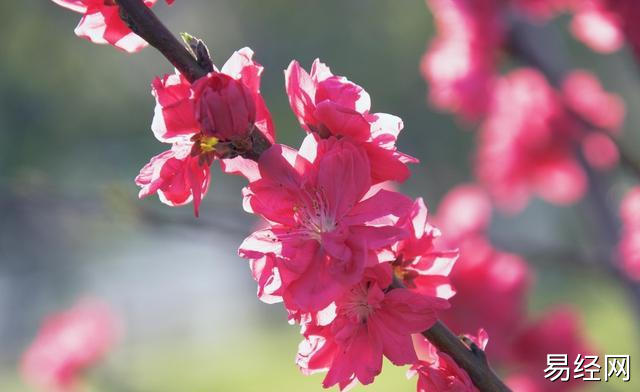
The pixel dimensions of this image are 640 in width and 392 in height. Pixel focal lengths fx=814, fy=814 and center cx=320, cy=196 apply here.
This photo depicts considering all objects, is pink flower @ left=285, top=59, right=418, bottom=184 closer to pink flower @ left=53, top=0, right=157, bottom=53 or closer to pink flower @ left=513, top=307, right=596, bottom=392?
pink flower @ left=53, top=0, right=157, bottom=53

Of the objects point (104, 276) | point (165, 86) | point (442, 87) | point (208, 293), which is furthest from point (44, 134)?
point (165, 86)

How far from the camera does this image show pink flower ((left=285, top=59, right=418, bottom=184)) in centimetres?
54

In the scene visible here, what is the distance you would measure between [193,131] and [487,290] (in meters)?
0.86

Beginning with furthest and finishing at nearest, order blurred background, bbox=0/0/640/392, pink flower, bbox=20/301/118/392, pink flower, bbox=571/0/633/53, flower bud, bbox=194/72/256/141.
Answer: blurred background, bbox=0/0/640/392, pink flower, bbox=20/301/118/392, pink flower, bbox=571/0/633/53, flower bud, bbox=194/72/256/141

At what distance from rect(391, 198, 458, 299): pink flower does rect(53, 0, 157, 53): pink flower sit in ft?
0.80

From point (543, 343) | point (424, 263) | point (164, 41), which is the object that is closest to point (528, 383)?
point (543, 343)

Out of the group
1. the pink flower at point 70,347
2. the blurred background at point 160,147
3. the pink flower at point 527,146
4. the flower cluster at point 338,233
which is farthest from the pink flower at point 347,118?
the blurred background at point 160,147

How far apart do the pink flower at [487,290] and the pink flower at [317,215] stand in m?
0.71

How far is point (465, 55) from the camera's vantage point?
1.38 m

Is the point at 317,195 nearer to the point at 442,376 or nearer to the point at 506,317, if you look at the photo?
the point at 442,376

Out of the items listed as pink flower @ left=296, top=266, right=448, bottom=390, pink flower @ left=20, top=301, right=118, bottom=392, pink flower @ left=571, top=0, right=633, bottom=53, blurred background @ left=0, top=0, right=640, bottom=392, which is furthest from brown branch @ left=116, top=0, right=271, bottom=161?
blurred background @ left=0, top=0, right=640, bottom=392

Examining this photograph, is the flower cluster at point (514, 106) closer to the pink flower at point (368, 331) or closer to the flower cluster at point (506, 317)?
the flower cluster at point (506, 317)

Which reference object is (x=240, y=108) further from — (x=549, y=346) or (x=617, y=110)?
(x=617, y=110)

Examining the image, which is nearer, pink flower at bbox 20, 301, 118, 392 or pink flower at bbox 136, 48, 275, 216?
pink flower at bbox 136, 48, 275, 216
